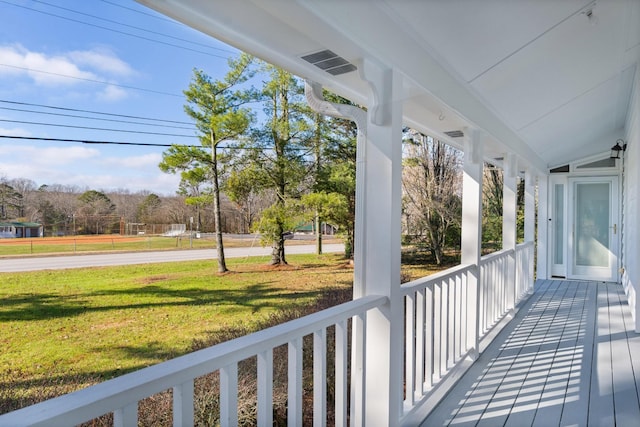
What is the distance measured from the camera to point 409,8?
194cm

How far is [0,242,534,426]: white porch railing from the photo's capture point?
91 centimetres

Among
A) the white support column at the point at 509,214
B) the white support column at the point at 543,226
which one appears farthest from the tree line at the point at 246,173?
the white support column at the point at 543,226

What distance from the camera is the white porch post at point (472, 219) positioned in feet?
11.5

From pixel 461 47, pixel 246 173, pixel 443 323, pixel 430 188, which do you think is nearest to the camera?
pixel 461 47

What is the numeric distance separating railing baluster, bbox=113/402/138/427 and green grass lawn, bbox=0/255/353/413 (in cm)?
229

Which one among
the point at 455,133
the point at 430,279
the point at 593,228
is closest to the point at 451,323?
the point at 430,279

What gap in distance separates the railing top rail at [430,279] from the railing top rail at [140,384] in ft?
3.28

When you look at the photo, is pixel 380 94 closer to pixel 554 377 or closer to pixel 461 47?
pixel 461 47

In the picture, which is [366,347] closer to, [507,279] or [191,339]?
[191,339]

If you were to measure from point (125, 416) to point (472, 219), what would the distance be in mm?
3272

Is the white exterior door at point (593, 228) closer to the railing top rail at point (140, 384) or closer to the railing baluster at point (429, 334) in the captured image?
the railing baluster at point (429, 334)

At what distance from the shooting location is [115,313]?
11.6 feet

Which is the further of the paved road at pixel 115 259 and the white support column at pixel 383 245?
the paved road at pixel 115 259

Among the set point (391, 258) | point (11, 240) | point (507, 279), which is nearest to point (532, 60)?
point (391, 258)
